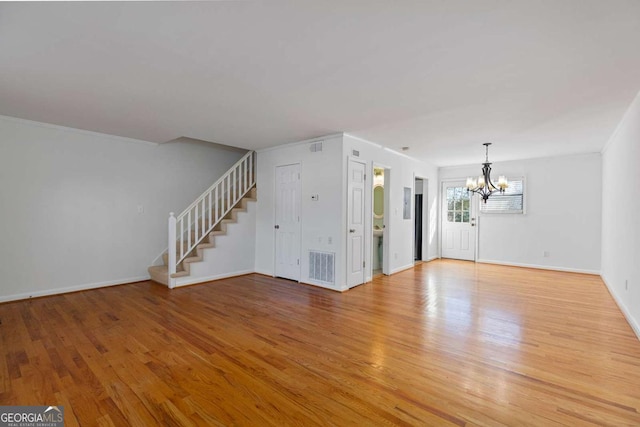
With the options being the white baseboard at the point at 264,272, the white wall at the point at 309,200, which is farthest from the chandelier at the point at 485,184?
the white baseboard at the point at 264,272

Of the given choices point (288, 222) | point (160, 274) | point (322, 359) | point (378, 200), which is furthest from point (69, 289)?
point (378, 200)

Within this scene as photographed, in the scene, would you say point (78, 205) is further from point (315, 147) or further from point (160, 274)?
point (315, 147)

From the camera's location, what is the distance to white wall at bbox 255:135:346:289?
4.89 m

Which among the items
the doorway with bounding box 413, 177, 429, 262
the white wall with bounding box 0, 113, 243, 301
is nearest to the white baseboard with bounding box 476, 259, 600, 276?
the doorway with bounding box 413, 177, 429, 262

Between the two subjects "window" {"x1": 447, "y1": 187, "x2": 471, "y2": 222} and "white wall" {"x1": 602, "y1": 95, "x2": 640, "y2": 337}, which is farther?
"window" {"x1": 447, "y1": 187, "x2": 471, "y2": 222}

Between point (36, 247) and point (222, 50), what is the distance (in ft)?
14.6

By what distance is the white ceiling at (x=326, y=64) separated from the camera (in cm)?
187

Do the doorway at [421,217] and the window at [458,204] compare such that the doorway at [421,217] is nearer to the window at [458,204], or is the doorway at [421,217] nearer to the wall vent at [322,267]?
the window at [458,204]

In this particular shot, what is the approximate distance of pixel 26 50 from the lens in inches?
91.9

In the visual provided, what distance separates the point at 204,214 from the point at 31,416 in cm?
418

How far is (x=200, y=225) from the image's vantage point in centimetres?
631

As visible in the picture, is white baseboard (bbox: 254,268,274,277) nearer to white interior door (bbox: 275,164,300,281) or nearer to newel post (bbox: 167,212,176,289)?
white interior door (bbox: 275,164,300,281)

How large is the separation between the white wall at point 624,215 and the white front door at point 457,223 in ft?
8.67

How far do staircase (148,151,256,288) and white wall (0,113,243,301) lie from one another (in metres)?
0.50
